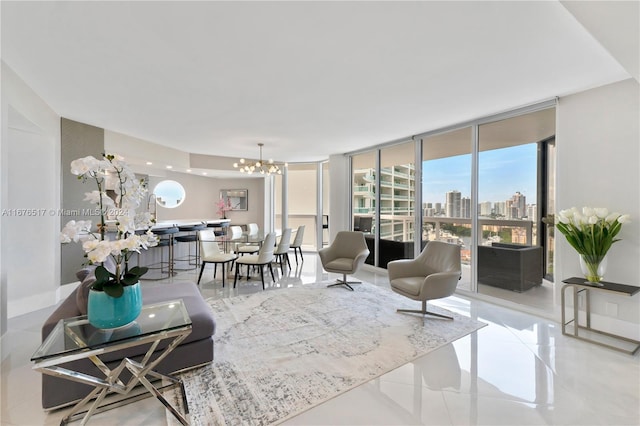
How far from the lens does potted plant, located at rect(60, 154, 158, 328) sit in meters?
1.70

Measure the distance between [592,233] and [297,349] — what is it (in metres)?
3.19

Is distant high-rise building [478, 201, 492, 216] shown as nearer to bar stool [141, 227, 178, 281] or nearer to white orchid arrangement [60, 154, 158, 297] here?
white orchid arrangement [60, 154, 158, 297]

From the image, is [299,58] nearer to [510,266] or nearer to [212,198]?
[510,266]

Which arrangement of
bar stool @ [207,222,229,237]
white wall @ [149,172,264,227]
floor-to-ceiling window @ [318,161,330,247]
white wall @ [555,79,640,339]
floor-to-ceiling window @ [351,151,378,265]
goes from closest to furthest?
white wall @ [555,79,640,339] < floor-to-ceiling window @ [351,151,378,265] < bar stool @ [207,222,229,237] < floor-to-ceiling window @ [318,161,330,247] < white wall @ [149,172,264,227]

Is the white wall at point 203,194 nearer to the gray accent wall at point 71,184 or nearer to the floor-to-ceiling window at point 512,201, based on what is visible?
the gray accent wall at point 71,184

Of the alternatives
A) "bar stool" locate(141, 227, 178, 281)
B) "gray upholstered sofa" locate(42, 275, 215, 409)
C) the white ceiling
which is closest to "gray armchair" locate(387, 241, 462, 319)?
the white ceiling

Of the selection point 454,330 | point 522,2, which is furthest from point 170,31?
point 454,330

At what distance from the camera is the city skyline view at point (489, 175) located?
376cm

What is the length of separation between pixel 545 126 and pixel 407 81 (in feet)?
7.21

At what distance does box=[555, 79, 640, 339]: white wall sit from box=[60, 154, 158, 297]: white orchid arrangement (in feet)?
14.4

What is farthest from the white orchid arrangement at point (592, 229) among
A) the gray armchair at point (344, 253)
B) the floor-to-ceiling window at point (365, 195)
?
the floor-to-ceiling window at point (365, 195)

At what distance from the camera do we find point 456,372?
2359 millimetres

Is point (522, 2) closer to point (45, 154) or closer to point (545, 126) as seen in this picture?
point (545, 126)

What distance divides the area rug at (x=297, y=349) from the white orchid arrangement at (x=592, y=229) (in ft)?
4.47
